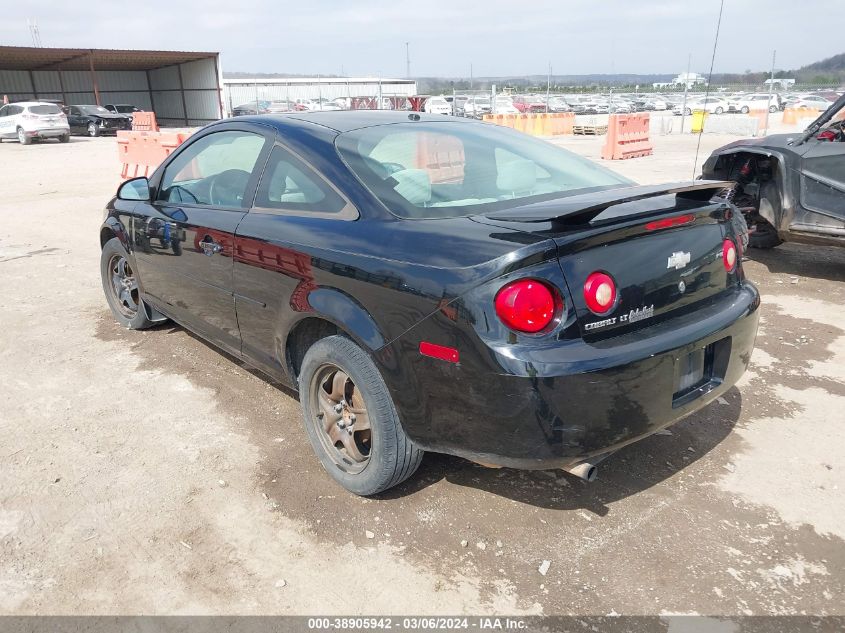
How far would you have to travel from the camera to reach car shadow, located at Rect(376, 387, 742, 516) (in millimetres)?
2979

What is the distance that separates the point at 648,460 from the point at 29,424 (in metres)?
3.36

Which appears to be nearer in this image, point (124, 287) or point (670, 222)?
point (670, 222)

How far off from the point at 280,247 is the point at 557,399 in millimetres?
1494

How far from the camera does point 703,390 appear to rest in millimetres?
2691

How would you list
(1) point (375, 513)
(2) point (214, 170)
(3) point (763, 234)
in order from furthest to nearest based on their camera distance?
1. (3) point (763, 234)
2. (2) point (214, 170)
3. (1) point (375, 513)

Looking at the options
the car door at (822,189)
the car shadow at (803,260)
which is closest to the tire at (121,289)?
the car door at (822,189)

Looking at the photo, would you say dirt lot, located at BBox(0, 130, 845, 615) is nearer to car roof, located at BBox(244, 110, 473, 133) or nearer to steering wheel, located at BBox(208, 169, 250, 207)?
steering wheel, located at BBox(208, 169, 250, 207)

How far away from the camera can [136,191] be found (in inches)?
172

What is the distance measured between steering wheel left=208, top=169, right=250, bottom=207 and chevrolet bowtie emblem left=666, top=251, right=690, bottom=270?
6.98 feet

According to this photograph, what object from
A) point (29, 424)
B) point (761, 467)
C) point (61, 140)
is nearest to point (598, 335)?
point (761, 467)

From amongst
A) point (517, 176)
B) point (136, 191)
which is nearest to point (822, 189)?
point (517, 176)

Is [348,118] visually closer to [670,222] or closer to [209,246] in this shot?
[209,246]

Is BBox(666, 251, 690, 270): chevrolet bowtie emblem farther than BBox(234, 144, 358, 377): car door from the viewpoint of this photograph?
No

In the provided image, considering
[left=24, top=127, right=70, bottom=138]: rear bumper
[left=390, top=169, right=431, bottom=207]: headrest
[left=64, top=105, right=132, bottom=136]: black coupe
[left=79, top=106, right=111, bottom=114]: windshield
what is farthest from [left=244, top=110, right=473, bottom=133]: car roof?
[left=79, top=106, right=111, bottom=114]: windshield
